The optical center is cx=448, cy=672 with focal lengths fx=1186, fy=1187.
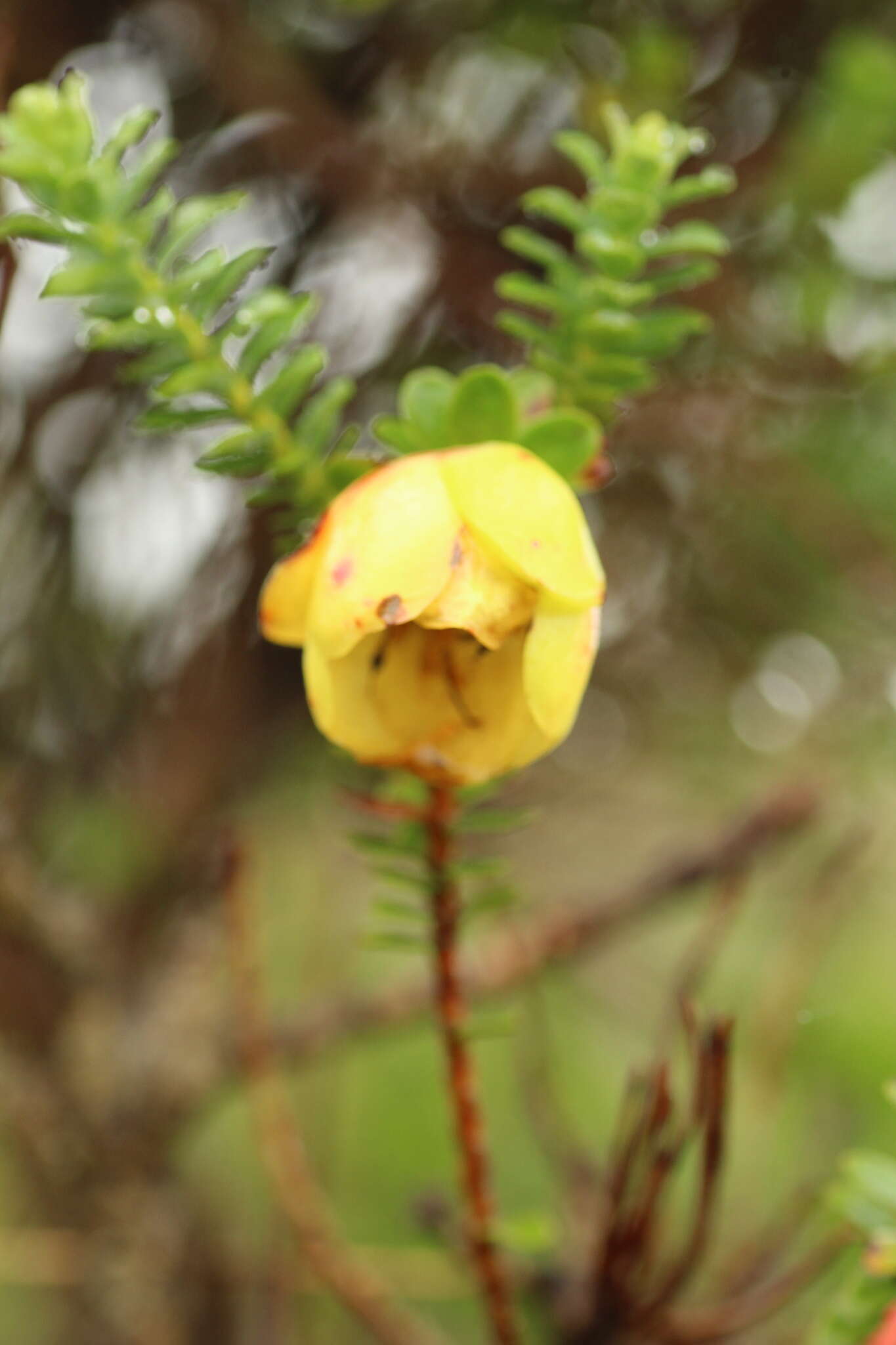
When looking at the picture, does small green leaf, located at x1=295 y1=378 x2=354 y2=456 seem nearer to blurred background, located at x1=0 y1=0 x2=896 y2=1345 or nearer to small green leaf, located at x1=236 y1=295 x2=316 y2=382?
small green leaf, located at x1=236 y1=295 x2=316 y2=382

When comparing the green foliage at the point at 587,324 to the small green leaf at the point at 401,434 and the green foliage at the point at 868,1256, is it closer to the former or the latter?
the small green leaf at the point at 401,434

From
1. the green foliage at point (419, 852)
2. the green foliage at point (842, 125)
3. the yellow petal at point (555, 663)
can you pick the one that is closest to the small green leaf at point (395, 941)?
the green foliage at point (419, 852)

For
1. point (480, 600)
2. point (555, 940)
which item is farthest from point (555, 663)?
point (555, 940)

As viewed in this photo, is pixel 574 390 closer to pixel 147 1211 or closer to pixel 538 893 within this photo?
pixel 147 1211

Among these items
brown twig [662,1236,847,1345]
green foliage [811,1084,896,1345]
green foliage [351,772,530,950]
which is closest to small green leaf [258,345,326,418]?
green foliage [351,772,530,950]

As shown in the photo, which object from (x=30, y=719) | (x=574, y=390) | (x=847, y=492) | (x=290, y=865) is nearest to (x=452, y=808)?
(x=574, y=390)

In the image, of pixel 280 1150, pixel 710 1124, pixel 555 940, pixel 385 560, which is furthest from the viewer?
pixel 555 940

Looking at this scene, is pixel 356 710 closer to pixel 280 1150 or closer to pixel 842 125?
pixel 280 1150
